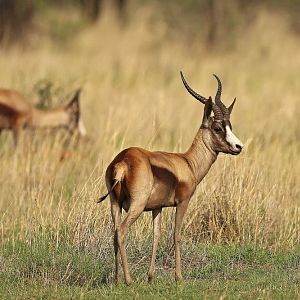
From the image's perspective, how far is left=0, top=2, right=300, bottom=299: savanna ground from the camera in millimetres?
7719

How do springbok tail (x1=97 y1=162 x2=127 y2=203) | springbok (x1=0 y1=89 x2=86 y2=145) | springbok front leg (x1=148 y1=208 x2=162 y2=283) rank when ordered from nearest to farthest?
springbok tail (x1=97 y1=162 x2=127 y2=203), springbok front leg (x1=148 y1=208 x2=162 y2=283), springbok (x1=0 y1=89 x2=86 y2=145)

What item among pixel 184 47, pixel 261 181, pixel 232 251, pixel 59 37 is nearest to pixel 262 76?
pixel 184 47

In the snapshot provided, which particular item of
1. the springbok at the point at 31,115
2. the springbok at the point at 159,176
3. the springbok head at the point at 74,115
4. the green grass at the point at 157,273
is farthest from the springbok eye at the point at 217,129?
the springbok head at the point at 74,115

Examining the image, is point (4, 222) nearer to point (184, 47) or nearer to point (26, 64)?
point (26, 64)

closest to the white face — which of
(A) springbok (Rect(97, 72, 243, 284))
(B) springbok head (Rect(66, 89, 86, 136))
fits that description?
(A) springbok (Rect(97, 72, 243, 284))

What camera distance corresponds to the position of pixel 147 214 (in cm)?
→ 934

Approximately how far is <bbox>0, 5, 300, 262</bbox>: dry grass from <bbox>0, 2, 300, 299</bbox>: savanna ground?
22mm

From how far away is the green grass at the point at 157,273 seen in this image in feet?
23.1

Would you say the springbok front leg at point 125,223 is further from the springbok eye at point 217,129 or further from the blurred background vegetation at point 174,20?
the blurred background vegetation at point 174,20

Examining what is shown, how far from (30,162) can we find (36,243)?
3434 millimetres

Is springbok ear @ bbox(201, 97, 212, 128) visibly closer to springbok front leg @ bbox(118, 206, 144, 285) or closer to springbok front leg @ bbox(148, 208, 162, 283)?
springbok front leg @ bbox(148, 208, 162, 283)

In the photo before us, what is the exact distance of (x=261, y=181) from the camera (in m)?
9.88

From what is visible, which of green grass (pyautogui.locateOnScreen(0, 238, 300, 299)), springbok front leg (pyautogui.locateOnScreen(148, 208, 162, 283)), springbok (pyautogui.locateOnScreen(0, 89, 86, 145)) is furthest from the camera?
springbok (pyautogui.locateOnScreen(0, 89, 86, 145))

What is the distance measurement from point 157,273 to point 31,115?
7.09 meters
